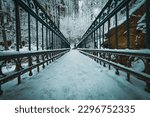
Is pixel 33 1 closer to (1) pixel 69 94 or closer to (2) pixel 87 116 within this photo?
(1) pixel 69 94

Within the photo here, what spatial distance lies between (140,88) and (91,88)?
708 millimetres

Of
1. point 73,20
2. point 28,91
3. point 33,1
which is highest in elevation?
point 73,20

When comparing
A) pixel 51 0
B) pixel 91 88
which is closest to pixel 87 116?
pixel 91 88

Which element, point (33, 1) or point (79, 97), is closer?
point (79, 97)

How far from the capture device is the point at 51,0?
3903 centimetres

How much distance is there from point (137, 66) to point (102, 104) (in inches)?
120

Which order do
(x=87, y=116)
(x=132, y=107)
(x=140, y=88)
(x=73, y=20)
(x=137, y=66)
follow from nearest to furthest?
(x=87, y=116), (x=132, y=107), (x=140, y=88), (x=137, y=66), (x=73, y=20)

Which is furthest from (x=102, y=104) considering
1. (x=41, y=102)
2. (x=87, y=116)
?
(x=41, y=102)

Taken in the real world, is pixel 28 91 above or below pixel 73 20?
below

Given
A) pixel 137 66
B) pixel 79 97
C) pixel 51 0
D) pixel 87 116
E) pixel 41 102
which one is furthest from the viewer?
pixel 51 0

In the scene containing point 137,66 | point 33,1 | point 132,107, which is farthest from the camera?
point 137,66

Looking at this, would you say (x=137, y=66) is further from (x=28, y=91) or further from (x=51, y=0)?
(x=51, y=0)

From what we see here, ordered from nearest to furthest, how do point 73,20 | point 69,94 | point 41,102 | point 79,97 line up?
point 41,102 < point 79,97 < point 69,94 < point 73,20

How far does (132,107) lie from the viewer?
1626 mm
